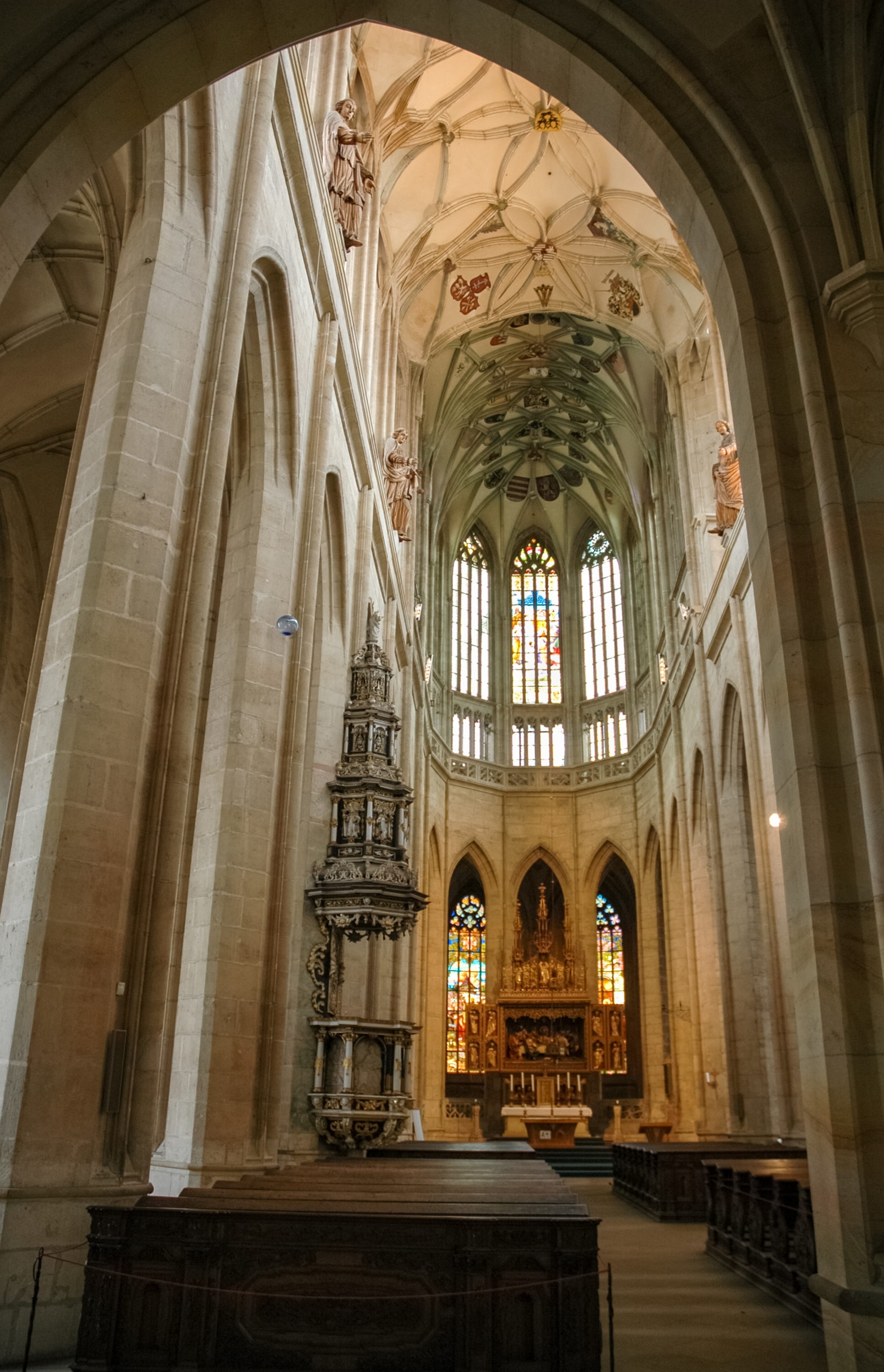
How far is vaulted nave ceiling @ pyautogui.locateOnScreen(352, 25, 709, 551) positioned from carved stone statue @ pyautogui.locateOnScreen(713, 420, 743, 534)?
12.4 feet

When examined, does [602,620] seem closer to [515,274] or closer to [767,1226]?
[515,274]

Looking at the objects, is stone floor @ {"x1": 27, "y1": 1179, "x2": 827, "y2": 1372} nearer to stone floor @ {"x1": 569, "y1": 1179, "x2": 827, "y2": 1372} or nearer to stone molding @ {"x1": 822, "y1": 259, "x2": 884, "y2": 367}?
stone floor @ {"x1": 569, "y1": 1179, "x2": 827, "y2": 1372}

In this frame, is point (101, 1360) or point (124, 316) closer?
point (101, 1360)

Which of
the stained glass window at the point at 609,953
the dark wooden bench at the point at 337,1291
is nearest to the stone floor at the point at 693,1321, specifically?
the dark wooden bench at the point at 337,1291

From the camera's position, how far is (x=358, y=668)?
1384cm

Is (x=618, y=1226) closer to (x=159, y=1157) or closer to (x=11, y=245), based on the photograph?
(x=159, y=1157)

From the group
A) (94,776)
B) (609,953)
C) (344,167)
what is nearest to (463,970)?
(609,953)

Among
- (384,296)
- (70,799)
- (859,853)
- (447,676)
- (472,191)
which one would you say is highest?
(472,191)

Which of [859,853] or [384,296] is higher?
[384,296]

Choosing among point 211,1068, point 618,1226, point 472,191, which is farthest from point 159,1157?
point 472,191

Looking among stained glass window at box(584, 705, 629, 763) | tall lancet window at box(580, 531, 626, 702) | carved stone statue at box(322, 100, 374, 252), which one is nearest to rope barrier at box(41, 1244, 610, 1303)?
carved stone statue at box(322, 100, 374, 252)

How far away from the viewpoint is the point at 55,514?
615 inches

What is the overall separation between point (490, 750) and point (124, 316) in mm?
23453

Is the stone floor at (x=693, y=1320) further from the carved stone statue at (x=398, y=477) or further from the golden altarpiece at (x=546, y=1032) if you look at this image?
the golden altarpiece at (x=546, y=1032)
